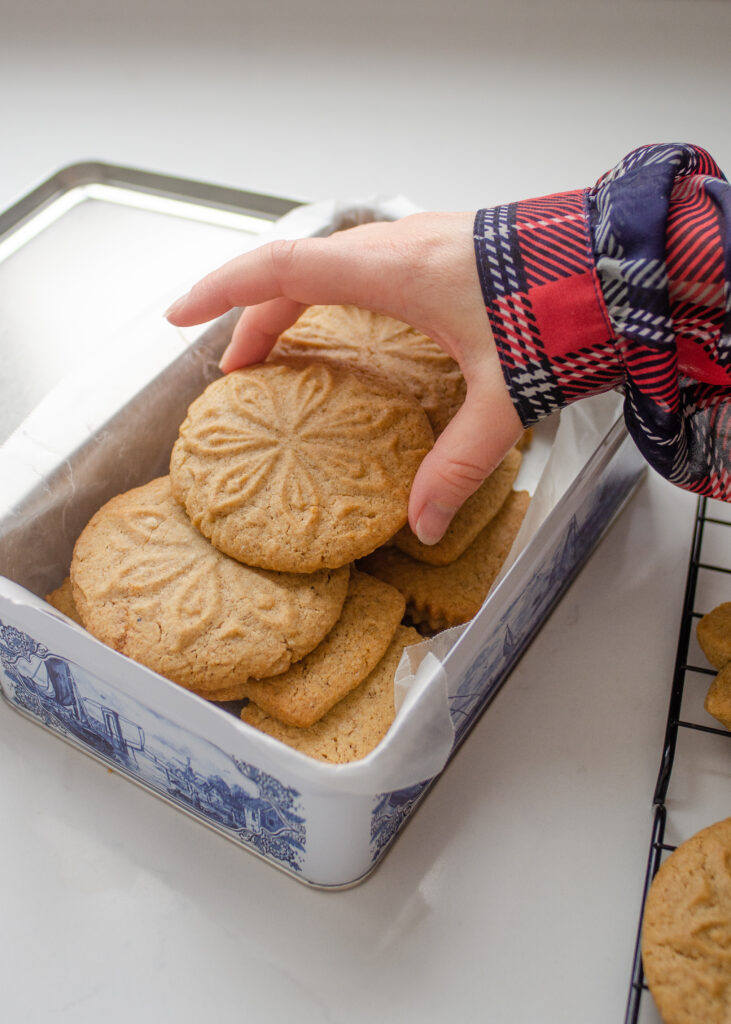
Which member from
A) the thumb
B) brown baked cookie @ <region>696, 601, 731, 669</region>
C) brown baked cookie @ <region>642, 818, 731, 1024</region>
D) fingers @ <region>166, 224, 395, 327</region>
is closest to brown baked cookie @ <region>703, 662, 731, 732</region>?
brown baked cookie @ <region>696, 601, 731, 669</region>

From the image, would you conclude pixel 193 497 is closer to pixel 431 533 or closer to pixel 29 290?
pixel 431 533

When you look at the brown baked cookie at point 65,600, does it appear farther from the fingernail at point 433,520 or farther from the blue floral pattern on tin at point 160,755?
the fingernail at point 433,520

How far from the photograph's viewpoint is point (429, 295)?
965 mm

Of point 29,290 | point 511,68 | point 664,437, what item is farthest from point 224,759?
point 511,68

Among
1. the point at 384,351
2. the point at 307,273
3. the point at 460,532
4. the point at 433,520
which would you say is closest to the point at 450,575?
the point at 460,532

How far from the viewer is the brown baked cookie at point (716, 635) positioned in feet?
3.64

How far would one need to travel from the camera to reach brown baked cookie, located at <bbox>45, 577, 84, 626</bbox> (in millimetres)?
1075

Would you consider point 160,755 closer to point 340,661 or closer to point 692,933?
point 340,661

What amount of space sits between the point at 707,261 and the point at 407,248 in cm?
31

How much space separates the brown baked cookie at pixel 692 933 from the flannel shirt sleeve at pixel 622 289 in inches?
16.2

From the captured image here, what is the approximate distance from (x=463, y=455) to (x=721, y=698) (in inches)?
17.1

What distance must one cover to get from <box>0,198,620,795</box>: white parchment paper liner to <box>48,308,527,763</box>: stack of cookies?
0.20 ft

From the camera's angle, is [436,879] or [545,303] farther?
[436,879]

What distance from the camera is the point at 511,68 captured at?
2168mm
